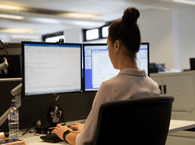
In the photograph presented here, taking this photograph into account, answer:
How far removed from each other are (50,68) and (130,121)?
901 millimetres

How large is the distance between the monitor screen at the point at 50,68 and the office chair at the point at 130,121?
0.83 metres

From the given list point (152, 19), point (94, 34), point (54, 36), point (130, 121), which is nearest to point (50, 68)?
point (130, 121)

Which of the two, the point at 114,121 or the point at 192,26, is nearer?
the point at 114,121

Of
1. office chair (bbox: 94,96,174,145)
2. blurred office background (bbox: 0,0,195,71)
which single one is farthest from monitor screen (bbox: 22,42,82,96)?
blurred office background (bbox: 0,0,195,71)

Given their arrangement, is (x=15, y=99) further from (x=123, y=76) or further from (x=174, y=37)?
(x=174, y=37)

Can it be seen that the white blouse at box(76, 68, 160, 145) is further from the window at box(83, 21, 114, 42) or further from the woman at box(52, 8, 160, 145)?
the window at box(83, 21, 114, 42)

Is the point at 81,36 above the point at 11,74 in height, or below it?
above

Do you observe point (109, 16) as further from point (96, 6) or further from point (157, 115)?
point (157, 115)

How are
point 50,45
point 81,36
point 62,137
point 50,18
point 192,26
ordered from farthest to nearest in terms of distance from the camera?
point 81,36
point 50,18
point 192,26
point 50,45
point 62,137

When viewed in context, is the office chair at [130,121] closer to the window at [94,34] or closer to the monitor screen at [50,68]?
the monitor screen at [50,68]

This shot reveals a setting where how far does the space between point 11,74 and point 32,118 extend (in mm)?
415

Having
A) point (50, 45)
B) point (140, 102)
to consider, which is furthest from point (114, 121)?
point (50, 45)

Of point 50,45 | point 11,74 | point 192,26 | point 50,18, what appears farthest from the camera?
point 50,18

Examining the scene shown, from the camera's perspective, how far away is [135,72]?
992 mm
